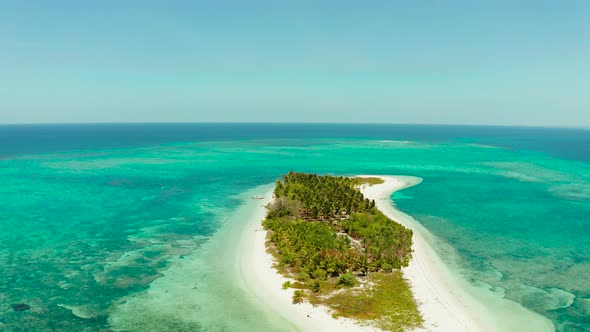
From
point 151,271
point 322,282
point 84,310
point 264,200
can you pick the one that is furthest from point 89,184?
point 322,282

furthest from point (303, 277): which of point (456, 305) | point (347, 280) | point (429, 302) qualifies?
point (456, 305)

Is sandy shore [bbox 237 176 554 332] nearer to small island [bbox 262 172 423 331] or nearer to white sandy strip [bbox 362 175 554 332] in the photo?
white sandy strip [bbox 362 175 554 332]

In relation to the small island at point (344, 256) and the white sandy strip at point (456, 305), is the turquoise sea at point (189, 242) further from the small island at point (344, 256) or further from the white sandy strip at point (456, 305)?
the small island at point (344, 256)

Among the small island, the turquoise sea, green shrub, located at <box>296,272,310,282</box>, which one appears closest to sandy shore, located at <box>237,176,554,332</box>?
the small island

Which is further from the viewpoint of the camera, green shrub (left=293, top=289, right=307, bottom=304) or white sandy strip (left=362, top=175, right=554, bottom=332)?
green shrub (left=293, top=289, right=307, bottom=304)

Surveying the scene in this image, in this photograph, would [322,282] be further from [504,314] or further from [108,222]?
[108,222]

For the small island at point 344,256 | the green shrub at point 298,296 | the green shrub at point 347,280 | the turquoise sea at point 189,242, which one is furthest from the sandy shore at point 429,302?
the green shrub at point 347,280
